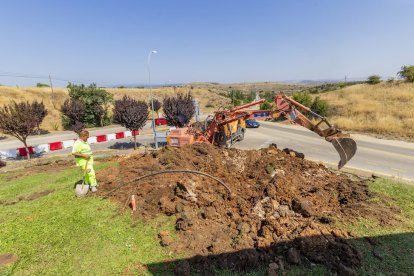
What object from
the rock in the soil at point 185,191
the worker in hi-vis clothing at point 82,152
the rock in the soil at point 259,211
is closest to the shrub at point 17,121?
the worker in hi-vis clothing at point 82,152

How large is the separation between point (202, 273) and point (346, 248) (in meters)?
2.96

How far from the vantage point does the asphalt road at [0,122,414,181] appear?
13422mm

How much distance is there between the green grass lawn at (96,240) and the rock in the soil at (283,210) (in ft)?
4.85

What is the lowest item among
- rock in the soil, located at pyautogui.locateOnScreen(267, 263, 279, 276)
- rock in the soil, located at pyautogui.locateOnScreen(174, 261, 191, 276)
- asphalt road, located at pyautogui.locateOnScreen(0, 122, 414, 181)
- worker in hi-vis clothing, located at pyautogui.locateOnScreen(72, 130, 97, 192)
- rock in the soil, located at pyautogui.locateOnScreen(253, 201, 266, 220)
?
asphalt road, located at pyautogui.locateOnScreen(0, 122, 414, 181)

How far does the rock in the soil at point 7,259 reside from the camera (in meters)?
5.47

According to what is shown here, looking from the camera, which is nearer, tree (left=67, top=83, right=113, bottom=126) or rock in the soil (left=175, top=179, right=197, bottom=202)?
rock in the soil (left=175, top=179, right=197, bottom=202)

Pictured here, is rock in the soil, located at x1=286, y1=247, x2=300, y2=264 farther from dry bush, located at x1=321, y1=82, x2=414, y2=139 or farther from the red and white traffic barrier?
dry bush, located at x1=321, y1=82, x2=414, y2=139

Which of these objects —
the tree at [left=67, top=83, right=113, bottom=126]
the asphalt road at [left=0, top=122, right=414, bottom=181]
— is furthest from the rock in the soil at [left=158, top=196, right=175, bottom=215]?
the tree at [left=67, top=83, right=113, bottom=126]

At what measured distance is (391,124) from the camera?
22.9 meters

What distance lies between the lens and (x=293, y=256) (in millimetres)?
5344

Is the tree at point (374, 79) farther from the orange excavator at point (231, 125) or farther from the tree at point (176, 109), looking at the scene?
the orange excavator at point (231, 125)

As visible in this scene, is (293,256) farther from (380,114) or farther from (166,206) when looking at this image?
(380,114)

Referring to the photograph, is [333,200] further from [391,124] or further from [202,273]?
[391,124]

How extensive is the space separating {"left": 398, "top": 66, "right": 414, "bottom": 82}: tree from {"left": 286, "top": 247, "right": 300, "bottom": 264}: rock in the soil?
157ft
